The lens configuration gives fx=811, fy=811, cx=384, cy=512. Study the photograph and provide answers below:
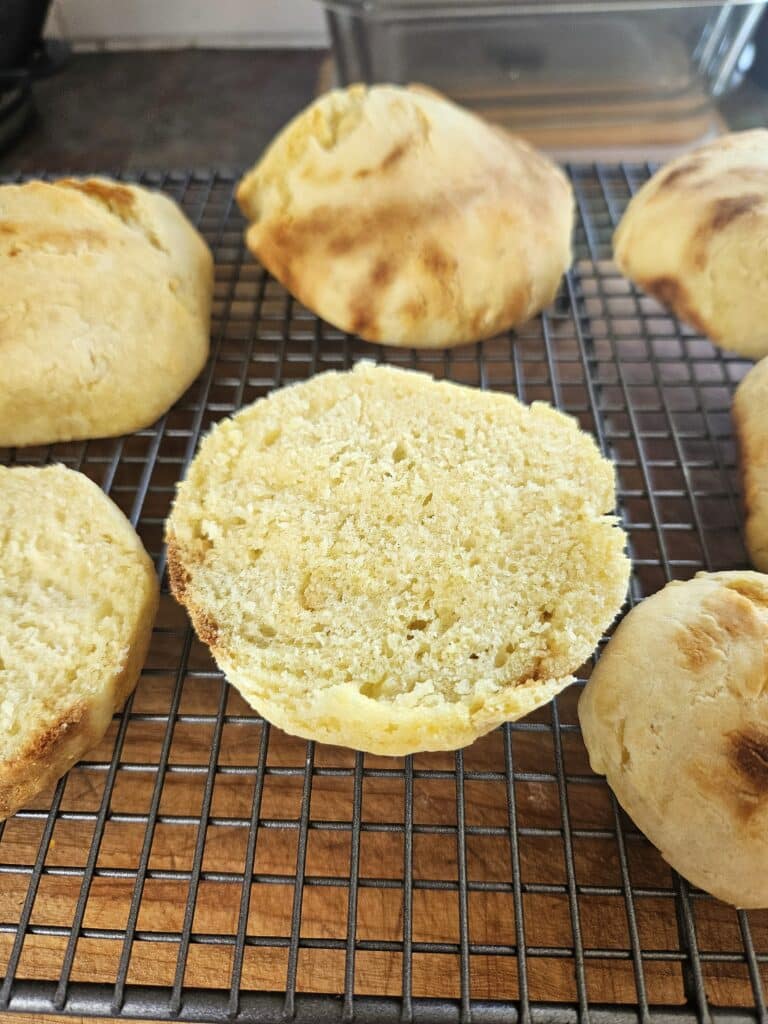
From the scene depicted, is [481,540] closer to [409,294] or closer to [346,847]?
[346,847]

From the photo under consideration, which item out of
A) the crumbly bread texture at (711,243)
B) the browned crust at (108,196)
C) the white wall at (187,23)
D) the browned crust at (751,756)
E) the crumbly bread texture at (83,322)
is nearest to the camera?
the browned crust at (751,756)

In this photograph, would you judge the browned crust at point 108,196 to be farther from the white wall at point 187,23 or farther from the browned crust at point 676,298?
the white wall at point 187,23

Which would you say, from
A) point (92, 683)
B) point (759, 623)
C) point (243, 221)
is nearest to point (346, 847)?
point (92, 683)

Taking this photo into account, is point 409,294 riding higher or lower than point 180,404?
higher

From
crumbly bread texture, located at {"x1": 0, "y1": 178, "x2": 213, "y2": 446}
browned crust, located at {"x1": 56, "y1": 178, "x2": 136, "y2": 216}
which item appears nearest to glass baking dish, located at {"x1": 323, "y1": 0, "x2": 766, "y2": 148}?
browned crust, located at {"x1": 56, "y1": 178, "x2": 136, "y2": 216}

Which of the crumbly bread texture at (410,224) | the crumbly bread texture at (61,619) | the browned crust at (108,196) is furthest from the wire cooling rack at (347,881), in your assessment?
the browned crust at (108,196)

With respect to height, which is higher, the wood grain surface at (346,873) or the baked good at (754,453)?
the baked good at (754,453)
